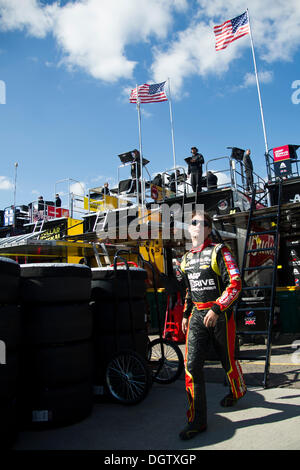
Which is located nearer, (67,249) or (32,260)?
(67,249)

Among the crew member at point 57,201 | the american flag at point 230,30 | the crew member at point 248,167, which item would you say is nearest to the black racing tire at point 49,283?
the crew member at point 248,167

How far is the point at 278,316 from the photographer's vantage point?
9.02 meters

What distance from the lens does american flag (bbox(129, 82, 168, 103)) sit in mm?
19156

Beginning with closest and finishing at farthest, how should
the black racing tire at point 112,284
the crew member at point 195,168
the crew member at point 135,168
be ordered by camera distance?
the black racing tire at point 112,284 < the crew member at point 195,168 < the crew member at point 135,168

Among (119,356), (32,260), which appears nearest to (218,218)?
(119,356)

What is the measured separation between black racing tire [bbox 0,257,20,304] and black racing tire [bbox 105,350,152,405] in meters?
1.56

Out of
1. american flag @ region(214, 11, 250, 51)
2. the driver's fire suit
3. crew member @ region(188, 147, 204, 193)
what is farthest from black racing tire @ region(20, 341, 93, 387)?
american flag @ region(214, 11, 250, 51)

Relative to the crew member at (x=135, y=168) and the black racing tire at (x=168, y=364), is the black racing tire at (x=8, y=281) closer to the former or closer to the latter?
the black racing tire at (x=168, y=364)

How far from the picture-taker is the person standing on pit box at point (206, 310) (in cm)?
355

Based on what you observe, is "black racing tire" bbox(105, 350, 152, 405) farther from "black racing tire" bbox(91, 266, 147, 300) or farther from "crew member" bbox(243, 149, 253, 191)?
"crew member" bbox(243, 149, 253, 191)

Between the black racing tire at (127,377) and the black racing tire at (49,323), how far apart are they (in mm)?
708
